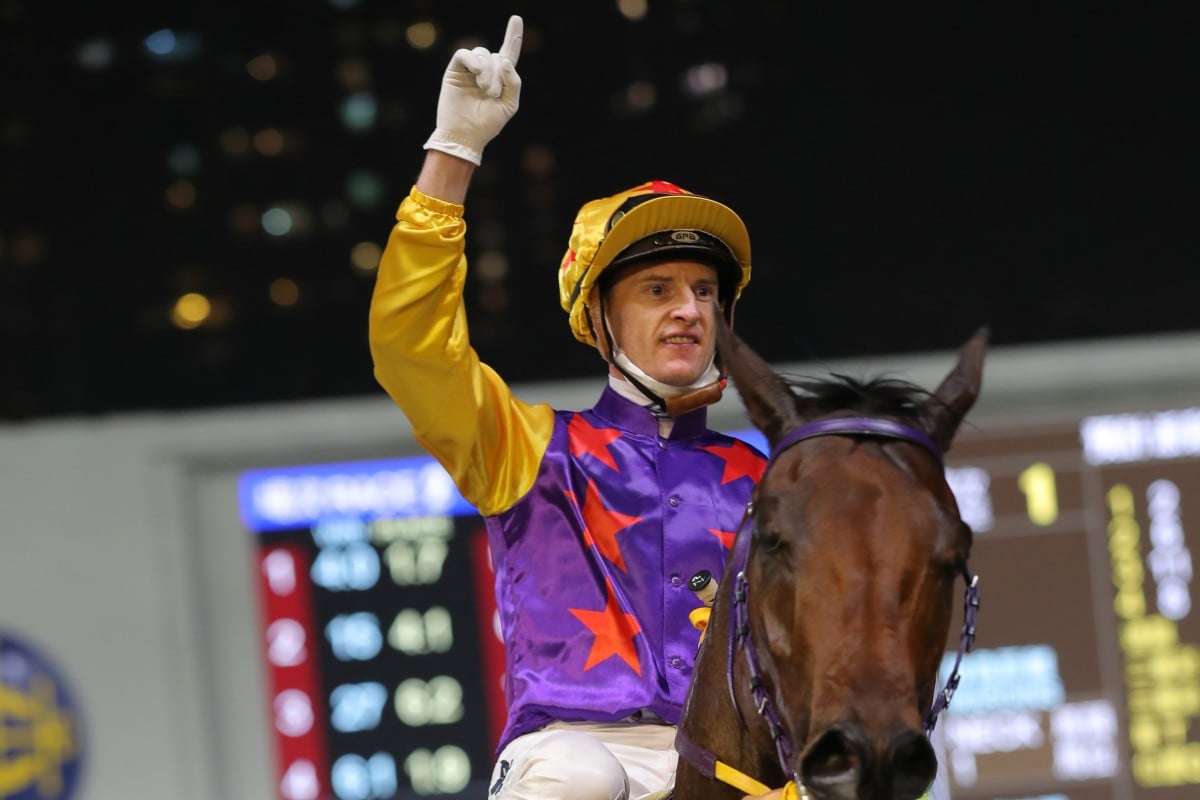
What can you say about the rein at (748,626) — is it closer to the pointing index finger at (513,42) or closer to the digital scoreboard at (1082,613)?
the pointing index finger at (513,42)

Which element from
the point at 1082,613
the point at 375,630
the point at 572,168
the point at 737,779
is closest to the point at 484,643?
the point at 375,630

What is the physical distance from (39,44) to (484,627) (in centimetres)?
196

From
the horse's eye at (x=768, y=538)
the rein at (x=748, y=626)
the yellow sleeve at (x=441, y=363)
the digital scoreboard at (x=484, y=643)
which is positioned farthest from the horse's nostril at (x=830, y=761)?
the digital scoreboard at (x=484, y=643)

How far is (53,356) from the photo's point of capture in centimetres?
493

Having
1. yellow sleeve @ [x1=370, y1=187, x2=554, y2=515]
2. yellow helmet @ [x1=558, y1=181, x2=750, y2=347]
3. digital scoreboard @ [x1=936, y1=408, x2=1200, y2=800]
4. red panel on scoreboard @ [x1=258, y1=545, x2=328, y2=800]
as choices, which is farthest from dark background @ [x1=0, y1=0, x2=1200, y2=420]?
yellow sleeve @ [x1=370, y1=187, x2=554, y2=515]

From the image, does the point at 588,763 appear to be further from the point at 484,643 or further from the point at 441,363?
the point at 484,643

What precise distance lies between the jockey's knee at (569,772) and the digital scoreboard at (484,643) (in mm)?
2483

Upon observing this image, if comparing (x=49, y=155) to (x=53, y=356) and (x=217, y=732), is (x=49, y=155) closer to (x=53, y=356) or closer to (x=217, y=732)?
(x=53, y=356)

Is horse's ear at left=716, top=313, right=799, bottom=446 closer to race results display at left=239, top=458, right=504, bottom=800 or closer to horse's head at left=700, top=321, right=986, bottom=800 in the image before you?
horse's head at left=700, top=321, right=986, bottom=800

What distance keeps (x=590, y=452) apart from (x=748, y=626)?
72cm

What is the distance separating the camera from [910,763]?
1.60 metres

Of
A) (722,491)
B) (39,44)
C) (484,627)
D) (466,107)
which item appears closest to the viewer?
(466,107)

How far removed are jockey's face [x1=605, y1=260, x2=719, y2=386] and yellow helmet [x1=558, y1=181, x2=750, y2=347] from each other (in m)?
0.03

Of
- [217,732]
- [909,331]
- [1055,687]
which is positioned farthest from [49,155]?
[1055,687]
